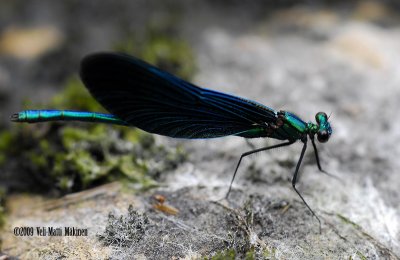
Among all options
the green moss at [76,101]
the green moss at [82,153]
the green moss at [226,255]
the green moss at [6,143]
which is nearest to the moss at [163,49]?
the green moss at [76,101]

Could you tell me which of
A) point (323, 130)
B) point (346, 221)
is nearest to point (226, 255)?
point (346, 221)

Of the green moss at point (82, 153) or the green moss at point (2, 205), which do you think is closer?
the green moss at point (2, 205)

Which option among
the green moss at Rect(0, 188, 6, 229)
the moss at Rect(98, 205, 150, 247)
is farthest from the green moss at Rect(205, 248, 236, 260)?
the green moss at Rect(0, 188, 6, 229)

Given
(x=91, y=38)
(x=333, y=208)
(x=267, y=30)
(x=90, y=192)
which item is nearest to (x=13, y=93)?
(x=91, y=38)

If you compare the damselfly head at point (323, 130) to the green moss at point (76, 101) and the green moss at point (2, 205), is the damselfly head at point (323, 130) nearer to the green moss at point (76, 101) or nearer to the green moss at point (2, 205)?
the green moss at point (76, 101)

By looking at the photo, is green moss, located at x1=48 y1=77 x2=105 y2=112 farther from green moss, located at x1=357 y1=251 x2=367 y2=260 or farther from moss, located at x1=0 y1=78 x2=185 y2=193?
green moss, located at x1=357 y1=251 x2=367 y2=260

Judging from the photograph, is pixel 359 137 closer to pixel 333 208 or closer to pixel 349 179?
pixel 349 179
